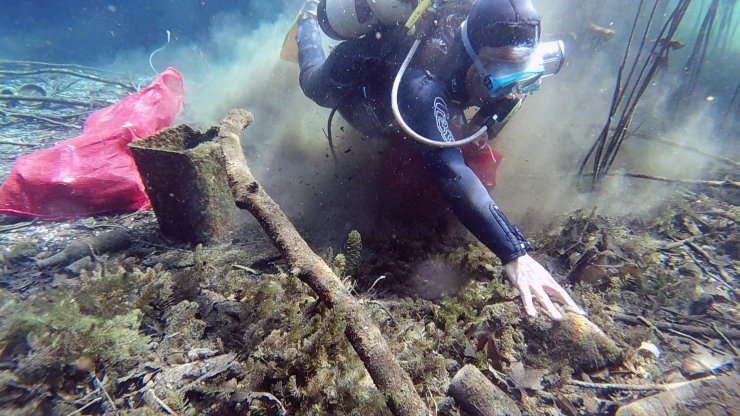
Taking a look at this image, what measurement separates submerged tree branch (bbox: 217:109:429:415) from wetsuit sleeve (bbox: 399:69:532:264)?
1281 millimetres

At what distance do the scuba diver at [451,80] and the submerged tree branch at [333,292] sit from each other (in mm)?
1180

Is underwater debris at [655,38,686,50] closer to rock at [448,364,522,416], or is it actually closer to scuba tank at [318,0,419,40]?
scuba tank at [318,0,419,40]

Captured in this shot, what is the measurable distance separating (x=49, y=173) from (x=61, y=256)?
1.12 meters

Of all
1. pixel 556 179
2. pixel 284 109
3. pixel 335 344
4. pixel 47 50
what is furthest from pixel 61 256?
pixel 47 50

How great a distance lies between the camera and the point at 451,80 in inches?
123

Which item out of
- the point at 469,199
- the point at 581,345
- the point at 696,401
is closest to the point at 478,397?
the point at 581,345

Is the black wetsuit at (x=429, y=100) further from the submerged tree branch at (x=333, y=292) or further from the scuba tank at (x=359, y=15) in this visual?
the submerged tree branch at (x=333, y=292)

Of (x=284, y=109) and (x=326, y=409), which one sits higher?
(x=284, y=109)

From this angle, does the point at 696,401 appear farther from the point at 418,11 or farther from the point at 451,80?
the point at 418,11

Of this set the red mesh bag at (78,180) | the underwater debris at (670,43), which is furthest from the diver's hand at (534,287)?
the underwater debris at (670,43)

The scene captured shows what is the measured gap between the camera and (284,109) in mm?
6988

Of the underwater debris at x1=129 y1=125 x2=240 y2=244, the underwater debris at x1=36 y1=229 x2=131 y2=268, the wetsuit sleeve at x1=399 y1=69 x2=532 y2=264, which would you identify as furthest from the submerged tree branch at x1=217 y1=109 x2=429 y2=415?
the underwater debris at x1=36 y1=229 x2=131 y2=268

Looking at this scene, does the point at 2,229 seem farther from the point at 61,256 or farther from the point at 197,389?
the point at 197,389

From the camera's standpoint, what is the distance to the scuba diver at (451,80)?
250 cm
